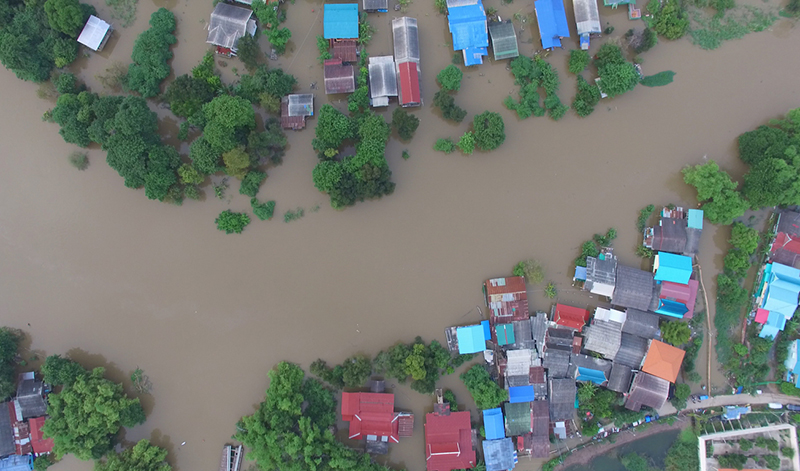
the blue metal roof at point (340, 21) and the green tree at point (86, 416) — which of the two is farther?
the blue metal roof at point (340, 21)

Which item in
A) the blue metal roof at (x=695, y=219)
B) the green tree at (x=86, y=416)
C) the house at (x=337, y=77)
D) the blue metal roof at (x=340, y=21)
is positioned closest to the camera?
the green tree at (x=86, y=416)

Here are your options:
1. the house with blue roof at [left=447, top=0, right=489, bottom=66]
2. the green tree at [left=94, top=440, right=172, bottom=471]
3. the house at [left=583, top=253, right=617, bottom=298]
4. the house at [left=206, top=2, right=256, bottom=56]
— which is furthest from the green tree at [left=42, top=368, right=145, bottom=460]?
the house with blue roof at [left=447, top=0, right=489, bottom=66]

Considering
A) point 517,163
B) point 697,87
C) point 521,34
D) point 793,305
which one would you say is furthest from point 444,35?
point 793,305

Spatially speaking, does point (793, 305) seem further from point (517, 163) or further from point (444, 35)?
point (444, 35)

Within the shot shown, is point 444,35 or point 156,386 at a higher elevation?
point 444,35

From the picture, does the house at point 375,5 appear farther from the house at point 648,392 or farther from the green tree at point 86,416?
the house at point 648,392

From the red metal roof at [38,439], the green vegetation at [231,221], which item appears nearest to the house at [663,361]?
the green vegetation at [231,221]

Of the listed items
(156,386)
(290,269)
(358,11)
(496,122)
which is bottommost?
(156,386)
